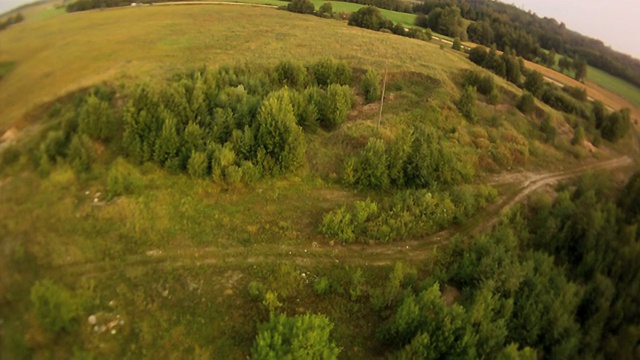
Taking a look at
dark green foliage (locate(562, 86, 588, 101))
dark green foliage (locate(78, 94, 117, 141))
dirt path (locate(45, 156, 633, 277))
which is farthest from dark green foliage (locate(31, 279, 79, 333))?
dark green foliage (locate(562, 86, 588, 101))

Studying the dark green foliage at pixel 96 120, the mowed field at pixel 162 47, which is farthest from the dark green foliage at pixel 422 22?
the dark green foliage at pixel 96 120

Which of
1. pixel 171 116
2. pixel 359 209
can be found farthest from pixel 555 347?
pixel 171 116

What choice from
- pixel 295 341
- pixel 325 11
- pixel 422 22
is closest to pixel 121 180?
pixel 295 341

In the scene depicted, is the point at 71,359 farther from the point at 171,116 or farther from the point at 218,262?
the point at 171,116

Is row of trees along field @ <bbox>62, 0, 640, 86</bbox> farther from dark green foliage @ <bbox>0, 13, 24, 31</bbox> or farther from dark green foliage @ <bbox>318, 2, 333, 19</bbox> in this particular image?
dark green foliage @ <bbox>0, 13, 24, 31</bbox>

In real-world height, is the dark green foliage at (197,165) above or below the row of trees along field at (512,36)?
below

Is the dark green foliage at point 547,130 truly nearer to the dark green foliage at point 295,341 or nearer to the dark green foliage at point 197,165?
the dark green foliage at point 197,165
